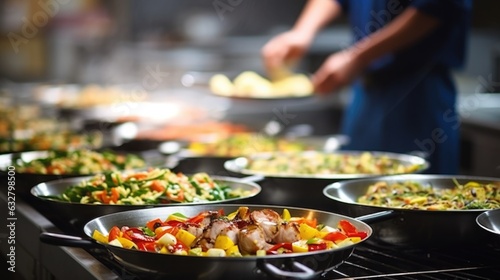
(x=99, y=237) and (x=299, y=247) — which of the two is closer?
(x=299, y=247)

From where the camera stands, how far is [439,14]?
3295 mm

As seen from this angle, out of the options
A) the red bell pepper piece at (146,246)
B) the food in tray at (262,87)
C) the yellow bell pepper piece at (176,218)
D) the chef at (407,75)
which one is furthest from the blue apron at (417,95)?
the red bell pepper piece at (146,246)

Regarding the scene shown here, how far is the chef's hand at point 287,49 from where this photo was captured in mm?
3941

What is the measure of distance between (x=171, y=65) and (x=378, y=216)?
641 cm

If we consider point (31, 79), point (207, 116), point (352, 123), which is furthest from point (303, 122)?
point (31, 79)

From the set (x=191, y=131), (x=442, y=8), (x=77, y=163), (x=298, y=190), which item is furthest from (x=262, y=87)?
(x=298, y=190)

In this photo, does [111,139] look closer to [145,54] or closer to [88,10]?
[145,54]

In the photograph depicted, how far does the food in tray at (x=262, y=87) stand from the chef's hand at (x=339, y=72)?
0.10 m

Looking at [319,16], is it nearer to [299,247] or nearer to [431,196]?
[431,196]

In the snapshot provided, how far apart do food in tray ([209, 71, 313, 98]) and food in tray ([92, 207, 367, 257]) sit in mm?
1906

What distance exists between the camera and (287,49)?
3.95 meters

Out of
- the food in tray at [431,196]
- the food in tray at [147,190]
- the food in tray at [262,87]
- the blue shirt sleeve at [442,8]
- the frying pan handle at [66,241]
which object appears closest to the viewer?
the frying pan handle at [66,241]

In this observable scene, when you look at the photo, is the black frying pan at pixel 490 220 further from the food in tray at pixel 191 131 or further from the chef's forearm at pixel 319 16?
the chef's forearm at pixel 319 16

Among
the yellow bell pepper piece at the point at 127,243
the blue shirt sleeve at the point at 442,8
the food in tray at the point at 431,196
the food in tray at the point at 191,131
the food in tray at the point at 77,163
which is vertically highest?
the blue shirt sleeve at the point at 442,8
